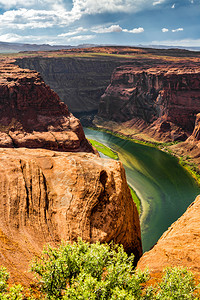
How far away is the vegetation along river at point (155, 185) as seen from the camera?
6722cm

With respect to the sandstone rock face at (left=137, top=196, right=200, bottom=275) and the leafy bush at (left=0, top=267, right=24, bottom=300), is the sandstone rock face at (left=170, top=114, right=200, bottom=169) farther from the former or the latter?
the leafy bush at (left=0, top=267, right=24, bottom=300)

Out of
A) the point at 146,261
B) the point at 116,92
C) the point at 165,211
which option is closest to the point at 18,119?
the point at 165,211

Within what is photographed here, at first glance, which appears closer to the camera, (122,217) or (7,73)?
(122,217)

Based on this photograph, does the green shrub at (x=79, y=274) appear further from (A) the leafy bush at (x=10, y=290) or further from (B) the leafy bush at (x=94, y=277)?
(A) the leafy bush at (x=10, y=290)

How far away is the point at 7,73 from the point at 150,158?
8075cm

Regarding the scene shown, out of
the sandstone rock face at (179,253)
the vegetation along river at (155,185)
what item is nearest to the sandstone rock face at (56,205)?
the sandstone rock face at (179,253)

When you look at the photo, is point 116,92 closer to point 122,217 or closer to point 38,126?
point 38,126

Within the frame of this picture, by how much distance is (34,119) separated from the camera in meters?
90.3

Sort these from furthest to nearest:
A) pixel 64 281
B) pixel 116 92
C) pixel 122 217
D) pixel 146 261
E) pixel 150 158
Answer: pixel 116 92 < pixel 150 158 < pixel 122 217 < pixel 146 261 < pixel 64 281

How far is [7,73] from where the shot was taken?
106812mm

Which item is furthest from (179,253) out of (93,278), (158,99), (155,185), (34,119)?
(158,99)

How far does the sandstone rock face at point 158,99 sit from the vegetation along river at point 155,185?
2560 cm

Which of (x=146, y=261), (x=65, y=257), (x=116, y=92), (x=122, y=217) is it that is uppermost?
(x=116, y=92)

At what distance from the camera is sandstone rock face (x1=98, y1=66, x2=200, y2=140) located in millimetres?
133875
